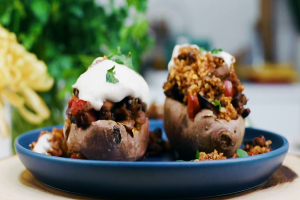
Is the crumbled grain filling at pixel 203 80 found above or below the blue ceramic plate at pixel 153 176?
above

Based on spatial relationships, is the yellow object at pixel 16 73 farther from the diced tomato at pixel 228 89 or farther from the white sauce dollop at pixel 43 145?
the diced tomato at pixel 228 89

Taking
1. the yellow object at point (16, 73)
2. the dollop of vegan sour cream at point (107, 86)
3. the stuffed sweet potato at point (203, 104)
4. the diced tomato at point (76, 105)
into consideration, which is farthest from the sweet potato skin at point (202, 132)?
the yellow object at point (16, 73)

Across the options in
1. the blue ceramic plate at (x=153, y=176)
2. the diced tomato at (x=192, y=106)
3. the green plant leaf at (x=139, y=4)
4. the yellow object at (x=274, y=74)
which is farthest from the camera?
the yellow object at (x=274, y=74)

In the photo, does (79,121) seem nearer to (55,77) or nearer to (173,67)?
(173,67)

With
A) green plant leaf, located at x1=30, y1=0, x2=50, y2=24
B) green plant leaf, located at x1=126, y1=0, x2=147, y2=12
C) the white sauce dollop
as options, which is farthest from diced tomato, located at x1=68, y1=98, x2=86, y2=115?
green plant leaf, located at x1=126, y1=0, x2=147, y2=12

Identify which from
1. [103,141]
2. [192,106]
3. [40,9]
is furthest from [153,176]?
[40,9]

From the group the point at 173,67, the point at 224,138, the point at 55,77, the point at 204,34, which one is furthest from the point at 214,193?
the point at 204,34

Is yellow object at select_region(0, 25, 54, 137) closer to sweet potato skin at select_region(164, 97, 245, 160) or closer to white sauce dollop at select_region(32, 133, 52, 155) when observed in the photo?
white sauce dollop at select_region(32, 133, 52, 155)
